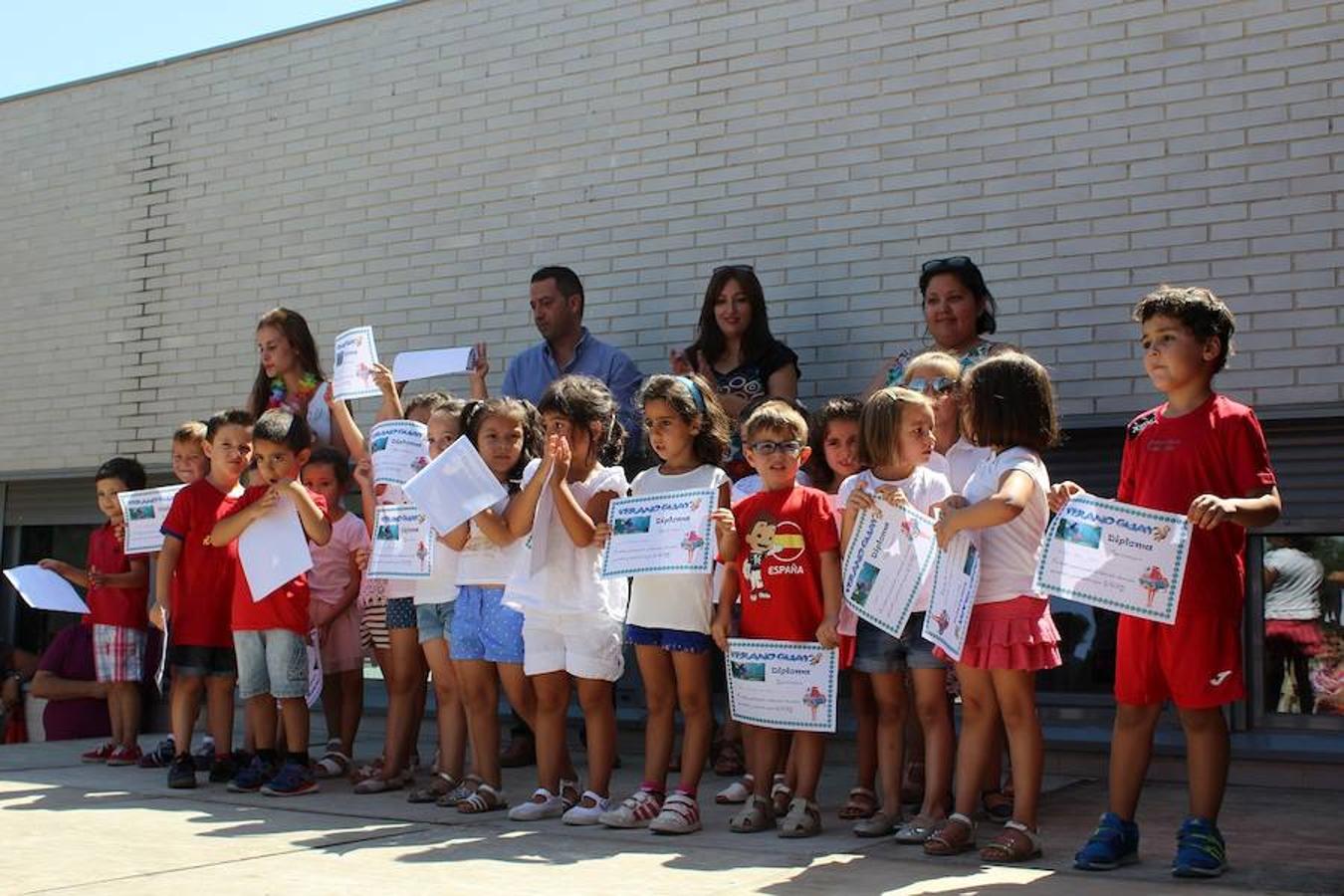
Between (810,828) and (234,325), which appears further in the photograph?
(234,325)

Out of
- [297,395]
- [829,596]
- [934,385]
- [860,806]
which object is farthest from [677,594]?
[297,395]

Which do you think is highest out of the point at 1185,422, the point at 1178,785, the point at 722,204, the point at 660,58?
the point at 660,58

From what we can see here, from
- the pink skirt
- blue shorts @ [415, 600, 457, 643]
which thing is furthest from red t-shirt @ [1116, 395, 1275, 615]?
blue shorts @ [415, 600, 457, 643]

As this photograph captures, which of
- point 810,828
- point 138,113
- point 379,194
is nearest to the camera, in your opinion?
point 810,828

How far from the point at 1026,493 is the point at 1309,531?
96.0 inches

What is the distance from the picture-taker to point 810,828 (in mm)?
4836

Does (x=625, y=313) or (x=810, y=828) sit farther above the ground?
(x=625, y=313)

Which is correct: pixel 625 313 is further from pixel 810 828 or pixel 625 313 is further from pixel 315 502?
pixel 810 828

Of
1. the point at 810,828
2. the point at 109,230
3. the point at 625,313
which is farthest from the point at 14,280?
the point at 810,828

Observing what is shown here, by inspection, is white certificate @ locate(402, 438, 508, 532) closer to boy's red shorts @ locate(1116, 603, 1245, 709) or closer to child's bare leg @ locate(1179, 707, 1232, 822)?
boy's red shorts @ locate(1116, 603, 1245, 709)

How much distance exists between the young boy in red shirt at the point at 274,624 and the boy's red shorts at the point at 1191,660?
3435 mm

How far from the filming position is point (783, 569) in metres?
4.96

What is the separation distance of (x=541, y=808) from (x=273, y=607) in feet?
5.28

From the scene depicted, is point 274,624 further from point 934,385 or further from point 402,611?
point 934,385
